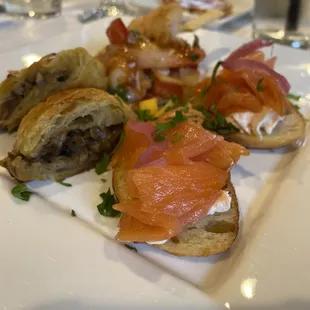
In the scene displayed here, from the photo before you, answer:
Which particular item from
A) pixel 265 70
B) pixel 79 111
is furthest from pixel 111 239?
pixel 265 70

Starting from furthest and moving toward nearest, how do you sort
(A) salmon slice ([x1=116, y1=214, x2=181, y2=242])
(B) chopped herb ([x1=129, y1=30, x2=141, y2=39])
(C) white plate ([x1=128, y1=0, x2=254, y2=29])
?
(C) white plate ([x1=128, y1=0, x2=254, y2=29]) → (B) chopped herb ([x1=129, y1=30, x2=141, y2=39]) → (A) salmon slice ([x1=116, y1=214, x2=181, y2=242])

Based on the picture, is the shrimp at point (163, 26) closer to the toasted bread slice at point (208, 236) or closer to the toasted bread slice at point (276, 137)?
the toasted bread slice at point (276, 137)

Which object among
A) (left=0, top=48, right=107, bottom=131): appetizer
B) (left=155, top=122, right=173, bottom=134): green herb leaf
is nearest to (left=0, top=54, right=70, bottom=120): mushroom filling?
(left=0, top=48, right=107, bottom=131): appetizer

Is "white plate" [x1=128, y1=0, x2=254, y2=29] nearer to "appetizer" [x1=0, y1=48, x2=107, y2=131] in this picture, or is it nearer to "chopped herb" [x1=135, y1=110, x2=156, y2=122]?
"chopped herb" [x1=135, y1=110, x2=156, y2=122]

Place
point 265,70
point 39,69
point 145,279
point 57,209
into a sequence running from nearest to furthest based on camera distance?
point 145,279, point 57,209, point 39,69, point 265,70

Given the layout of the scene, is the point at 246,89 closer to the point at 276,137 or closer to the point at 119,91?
the point at 276,137

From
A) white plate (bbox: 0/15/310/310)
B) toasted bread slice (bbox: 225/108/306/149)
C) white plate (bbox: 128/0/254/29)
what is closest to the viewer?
white plate (bbox: 0/15/310/310)

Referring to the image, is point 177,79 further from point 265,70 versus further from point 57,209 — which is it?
point 57,209
